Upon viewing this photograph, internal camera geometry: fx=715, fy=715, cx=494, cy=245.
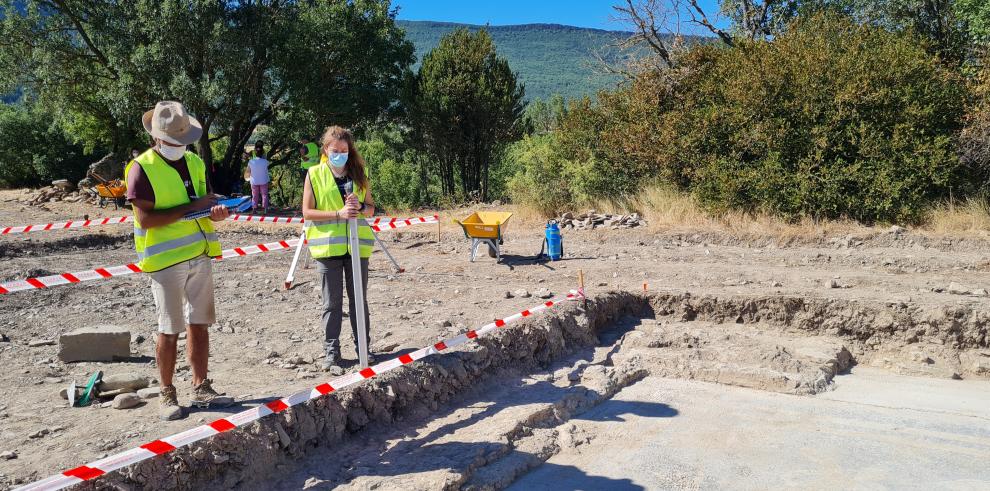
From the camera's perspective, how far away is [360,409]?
5.17 metres

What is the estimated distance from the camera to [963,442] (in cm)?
550

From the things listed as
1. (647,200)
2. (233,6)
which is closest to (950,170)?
(647,200)

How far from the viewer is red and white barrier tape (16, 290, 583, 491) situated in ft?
11.4

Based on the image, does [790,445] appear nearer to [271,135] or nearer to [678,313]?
[678,313]

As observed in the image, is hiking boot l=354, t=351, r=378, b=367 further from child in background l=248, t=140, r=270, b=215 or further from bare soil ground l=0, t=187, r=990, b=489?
child in background l=248, t=140, r=270, b=215

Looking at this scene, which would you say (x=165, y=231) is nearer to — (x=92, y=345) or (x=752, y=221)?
(x=92, y=345)

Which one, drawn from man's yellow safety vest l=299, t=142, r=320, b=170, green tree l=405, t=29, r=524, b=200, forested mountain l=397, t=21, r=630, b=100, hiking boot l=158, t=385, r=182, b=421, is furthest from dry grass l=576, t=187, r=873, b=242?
forested mountain l=397, t=21, r=630, b=100

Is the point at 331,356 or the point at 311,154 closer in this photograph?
the point at 331,356

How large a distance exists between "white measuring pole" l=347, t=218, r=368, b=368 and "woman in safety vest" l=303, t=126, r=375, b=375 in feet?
0.20

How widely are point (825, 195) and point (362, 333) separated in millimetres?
10358

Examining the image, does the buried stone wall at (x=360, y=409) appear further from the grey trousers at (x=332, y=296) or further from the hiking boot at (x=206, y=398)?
the grey trousers at (x=332, y=296)

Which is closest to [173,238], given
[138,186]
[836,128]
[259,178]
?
[138,186]

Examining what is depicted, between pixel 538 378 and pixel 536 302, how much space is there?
198 centimetres

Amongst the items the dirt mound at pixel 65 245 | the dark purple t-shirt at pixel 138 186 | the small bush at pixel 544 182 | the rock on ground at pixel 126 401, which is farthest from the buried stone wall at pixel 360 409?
the dirt mound at pixel 65 245
